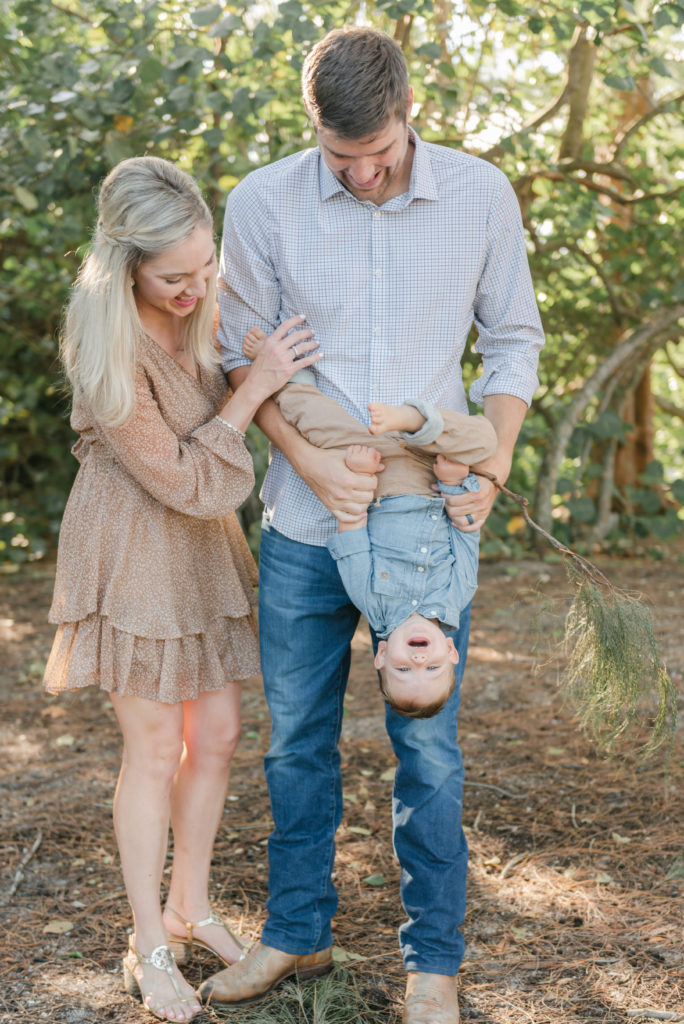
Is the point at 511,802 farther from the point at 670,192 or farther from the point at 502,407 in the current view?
the point at 670,192

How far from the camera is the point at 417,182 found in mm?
2037

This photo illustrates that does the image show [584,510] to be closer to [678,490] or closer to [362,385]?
[678,490]

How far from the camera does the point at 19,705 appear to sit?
13.6 feet

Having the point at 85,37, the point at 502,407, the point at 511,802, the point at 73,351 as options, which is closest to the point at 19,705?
the point at 511,802

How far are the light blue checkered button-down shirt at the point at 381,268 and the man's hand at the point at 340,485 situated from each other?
99 millimetres

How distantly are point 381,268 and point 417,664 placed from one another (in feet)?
2.63

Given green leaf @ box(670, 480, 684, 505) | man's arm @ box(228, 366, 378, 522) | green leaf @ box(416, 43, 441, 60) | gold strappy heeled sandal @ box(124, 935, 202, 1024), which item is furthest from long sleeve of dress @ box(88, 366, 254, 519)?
green leaf @ box(670, 480, 684, 505)

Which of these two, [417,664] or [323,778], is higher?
[417,664]

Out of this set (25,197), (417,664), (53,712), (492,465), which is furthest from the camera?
(25,197)

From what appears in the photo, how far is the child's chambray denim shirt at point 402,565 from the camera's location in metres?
2.04

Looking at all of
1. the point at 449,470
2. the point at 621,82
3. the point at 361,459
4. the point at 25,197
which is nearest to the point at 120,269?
the point at 361,459

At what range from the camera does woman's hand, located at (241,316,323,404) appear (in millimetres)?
2096

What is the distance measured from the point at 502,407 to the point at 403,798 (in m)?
0.85

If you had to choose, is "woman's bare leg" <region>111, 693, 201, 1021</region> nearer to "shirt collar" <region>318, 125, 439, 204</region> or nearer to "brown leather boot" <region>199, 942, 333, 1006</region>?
"brown leather boot" <region>199, 942, 333, 1006</region>
